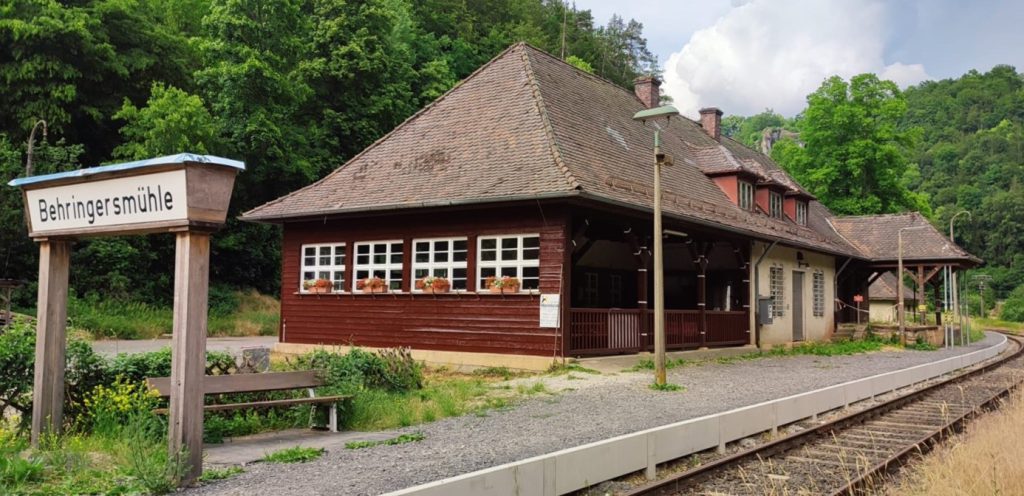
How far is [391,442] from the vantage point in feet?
28.7

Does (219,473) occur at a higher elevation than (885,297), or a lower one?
lower

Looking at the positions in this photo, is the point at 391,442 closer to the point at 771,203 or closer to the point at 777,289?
the point at 777,289

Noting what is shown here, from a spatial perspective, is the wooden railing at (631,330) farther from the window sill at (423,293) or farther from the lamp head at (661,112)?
the lamp head at (661,112)

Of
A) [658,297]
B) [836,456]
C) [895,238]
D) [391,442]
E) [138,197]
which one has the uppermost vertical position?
[895,238]

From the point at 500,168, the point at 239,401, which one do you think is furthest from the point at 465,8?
the point at 239,401

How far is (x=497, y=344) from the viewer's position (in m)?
16.4

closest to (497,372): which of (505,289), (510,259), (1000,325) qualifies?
(505,289)

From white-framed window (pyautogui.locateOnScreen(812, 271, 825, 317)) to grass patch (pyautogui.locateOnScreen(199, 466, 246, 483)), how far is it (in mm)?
25101

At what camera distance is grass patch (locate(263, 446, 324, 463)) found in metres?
7.72

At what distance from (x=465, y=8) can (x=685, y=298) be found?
34.6 m

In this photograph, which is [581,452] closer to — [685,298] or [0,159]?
[685,298]

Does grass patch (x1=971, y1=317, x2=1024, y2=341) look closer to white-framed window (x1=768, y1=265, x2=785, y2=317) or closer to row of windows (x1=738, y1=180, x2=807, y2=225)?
row of windows (x1=738, y1=180, x2=807, y2=225)

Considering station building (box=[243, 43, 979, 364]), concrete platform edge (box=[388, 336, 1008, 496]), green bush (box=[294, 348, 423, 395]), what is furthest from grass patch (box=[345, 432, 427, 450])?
station building (box=[243, 43, 979, 364])

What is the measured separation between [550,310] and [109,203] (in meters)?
9.46
